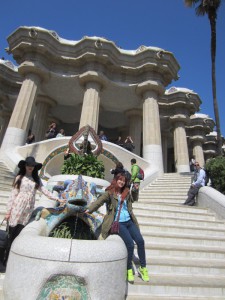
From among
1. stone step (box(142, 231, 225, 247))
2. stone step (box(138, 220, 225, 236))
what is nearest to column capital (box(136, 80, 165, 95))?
stone step (box(138, 220, 225, 236))

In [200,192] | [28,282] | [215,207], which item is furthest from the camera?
[200,192]

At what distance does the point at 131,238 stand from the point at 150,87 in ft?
52.9

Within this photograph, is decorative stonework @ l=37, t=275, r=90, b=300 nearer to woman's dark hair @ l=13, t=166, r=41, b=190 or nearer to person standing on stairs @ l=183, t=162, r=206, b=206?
woman's dark hair @ l=13, t=166, r=41, b=190

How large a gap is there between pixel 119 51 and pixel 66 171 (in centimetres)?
1419

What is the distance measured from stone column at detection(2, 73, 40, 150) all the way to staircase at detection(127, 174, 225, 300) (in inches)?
431

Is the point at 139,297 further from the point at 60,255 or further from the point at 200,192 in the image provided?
the point at 200,192

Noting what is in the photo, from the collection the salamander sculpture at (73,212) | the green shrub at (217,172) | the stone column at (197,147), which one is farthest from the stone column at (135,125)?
the salamander sculpture at (73,212)

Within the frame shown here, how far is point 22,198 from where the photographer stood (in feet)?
11.2

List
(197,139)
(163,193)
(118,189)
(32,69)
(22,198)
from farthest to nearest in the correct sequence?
1. (197,139)
2. (32,69)
3. (163,193)
4. (118,189)
5. (22,198)

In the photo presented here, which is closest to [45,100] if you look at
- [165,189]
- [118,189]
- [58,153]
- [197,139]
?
[58,153]

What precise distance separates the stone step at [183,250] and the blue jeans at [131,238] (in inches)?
41.4

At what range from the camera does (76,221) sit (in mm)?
3582

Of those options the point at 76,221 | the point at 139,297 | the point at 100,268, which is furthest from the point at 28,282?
the point at 139,297

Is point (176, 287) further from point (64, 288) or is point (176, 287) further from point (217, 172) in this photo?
point (217, 172)
